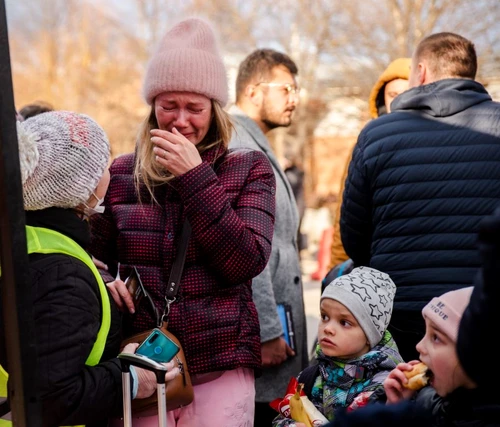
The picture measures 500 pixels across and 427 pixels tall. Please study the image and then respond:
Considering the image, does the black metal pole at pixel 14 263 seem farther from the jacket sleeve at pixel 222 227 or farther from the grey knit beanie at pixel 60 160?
the jacket sleeve at pixel 222 227

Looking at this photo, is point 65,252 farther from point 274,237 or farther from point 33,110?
point 33,110

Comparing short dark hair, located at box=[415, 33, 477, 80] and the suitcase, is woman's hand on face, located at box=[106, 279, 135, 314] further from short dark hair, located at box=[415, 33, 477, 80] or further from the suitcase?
short dark hair, located at box=[415, 33, 477, 80]

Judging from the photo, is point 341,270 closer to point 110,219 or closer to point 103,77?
point 110,219

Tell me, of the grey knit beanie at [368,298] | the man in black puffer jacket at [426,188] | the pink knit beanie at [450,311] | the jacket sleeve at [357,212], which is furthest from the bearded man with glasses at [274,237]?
the pink knit beanie at [450,311]

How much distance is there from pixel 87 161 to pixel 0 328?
59 cm

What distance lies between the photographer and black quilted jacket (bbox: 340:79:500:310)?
10.3 ft

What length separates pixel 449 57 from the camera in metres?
3.49

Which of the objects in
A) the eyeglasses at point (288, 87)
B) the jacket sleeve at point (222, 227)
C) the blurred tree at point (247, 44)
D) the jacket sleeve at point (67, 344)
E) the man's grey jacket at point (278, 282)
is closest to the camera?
the jacket sleeve at point (67, 344)

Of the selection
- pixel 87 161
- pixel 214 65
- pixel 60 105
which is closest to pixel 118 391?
pixel 87 161

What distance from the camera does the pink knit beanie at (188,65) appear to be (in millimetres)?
3000

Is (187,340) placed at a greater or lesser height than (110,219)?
lesser

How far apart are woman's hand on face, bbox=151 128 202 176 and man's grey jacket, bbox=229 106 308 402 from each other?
991 mm

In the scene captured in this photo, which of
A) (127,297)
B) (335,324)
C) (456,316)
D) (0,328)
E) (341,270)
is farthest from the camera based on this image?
(341,270)

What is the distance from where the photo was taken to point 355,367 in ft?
9.16
